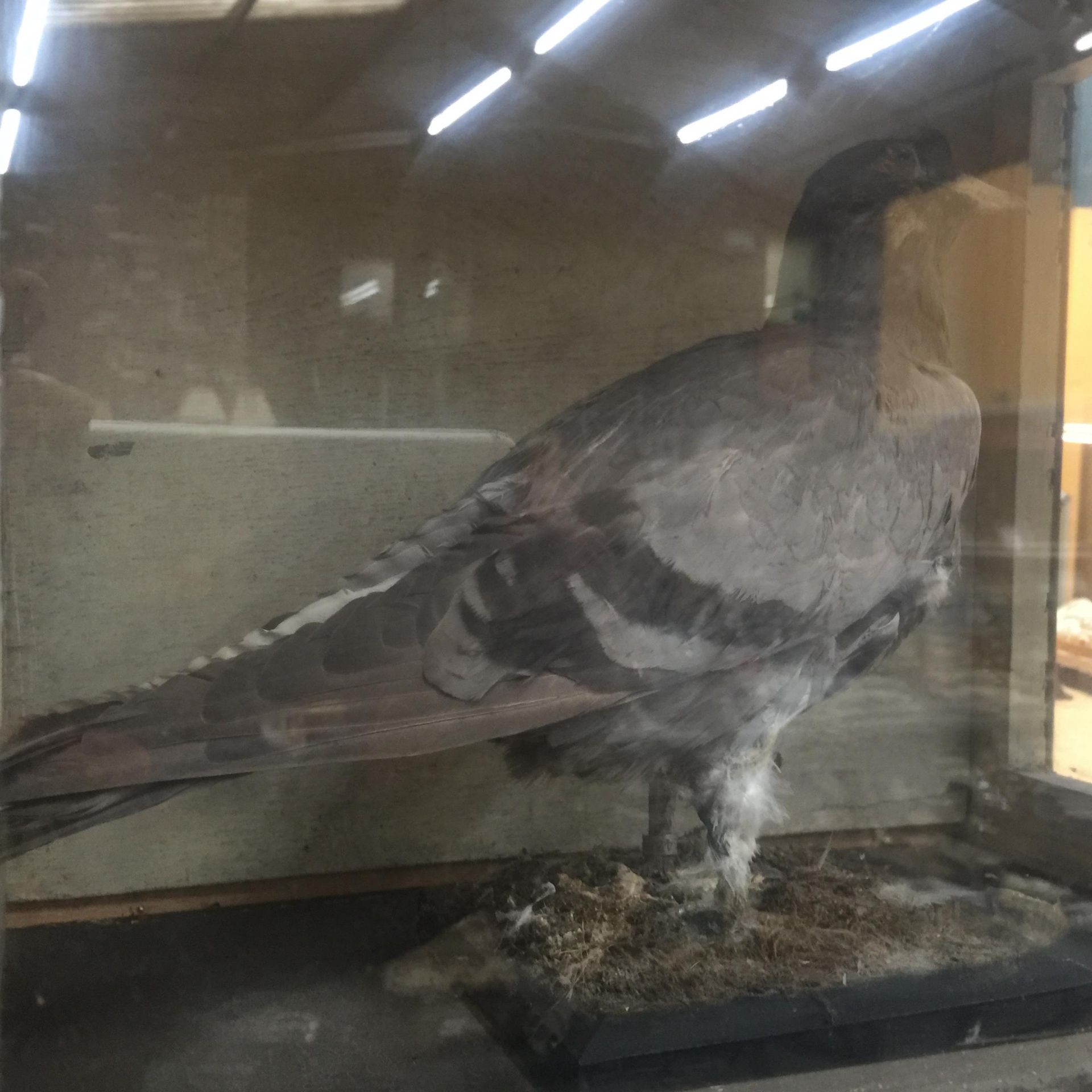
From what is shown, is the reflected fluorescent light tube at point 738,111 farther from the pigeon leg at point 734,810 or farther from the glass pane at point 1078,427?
the pigeon leg at point 734,810

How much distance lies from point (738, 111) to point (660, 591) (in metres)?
0.80

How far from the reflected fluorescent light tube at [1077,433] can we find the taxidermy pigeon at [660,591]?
0.34 m

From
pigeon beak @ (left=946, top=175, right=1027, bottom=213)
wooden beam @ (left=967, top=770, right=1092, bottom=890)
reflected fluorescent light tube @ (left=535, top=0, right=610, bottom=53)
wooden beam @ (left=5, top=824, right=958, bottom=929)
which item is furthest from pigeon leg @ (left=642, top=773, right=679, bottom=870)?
reflected fluorescent light tube @ (left=535, top=0, right=610, bottom=53)

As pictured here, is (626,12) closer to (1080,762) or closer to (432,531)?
(432,531)

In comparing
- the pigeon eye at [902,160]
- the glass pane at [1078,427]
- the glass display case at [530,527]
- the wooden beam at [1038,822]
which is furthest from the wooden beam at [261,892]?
the pigeon eye at [902,160]

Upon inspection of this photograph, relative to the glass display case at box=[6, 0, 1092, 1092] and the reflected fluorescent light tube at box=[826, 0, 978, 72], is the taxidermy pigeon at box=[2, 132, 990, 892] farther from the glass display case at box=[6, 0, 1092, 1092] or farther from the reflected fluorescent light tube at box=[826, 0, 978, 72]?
the reflected fluorescent light tube at box=[826, 0, 978, 72]

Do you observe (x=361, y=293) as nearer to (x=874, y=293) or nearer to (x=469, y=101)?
(x=469, y=101)

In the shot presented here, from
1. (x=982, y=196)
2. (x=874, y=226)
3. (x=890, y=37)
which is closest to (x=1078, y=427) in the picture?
(x=982, y=196)

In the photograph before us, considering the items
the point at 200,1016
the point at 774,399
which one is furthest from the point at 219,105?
the point at 200,1016

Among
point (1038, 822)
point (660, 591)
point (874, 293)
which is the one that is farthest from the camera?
point (1038, 822)

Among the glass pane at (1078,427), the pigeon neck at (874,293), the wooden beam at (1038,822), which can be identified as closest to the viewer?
the pigeon neck at (874,293)

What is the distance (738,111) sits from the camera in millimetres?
1496

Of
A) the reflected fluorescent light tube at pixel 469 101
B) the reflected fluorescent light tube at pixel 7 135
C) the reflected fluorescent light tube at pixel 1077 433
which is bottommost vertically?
the reflected fluorescent light tube at pixel 1077 433

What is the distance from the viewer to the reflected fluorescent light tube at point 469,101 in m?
1.44
